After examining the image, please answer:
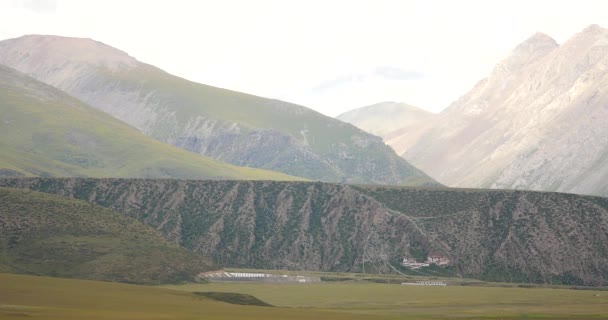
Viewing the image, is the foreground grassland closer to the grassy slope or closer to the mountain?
the mountain

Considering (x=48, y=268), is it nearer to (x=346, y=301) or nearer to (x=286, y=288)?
(x=286, y=288)

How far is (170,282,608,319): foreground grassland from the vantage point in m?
130

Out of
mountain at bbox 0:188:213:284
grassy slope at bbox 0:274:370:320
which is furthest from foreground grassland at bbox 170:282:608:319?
grassy slope at bbox 0:274:370:320

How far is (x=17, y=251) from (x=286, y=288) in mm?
46724

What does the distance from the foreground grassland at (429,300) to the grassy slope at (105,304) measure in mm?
15799

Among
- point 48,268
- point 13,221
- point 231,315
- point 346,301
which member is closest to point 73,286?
point 231,315

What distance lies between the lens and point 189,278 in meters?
189

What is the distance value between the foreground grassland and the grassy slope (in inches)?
622

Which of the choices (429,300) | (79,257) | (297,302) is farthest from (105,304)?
(79,257)

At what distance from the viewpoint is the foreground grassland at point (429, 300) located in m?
130

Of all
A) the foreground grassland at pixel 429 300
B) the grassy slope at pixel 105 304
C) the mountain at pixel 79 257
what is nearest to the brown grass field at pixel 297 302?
the grassy slope at pixel 105 304

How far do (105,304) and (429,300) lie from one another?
65527mm

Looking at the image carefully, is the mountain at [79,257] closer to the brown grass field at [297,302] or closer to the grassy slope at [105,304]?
the brown grass field at [297,302]

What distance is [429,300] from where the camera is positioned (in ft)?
516
